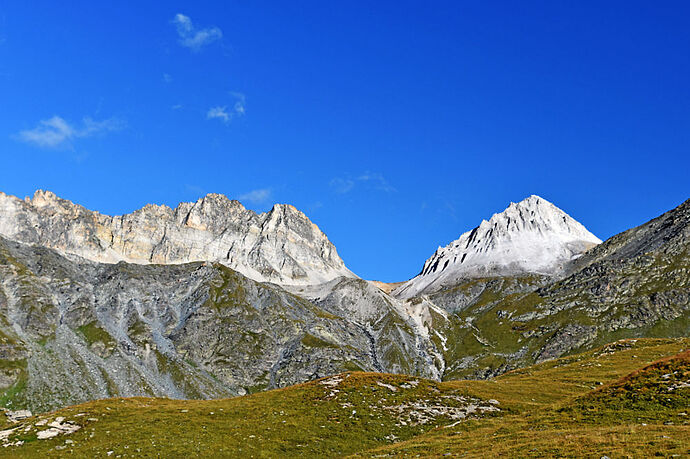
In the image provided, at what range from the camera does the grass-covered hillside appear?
3891 cm

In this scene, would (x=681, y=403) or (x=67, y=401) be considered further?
(x=67, y=401)

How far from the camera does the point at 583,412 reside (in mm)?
47250

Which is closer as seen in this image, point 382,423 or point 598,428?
point 598,428

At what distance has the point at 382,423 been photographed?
57875 mm

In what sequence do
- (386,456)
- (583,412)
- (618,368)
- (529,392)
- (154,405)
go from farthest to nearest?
1. (618,368)
2. (529,392)
3. (154,405)
4. (583,412)
5. (386,456)

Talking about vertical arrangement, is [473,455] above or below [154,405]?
below

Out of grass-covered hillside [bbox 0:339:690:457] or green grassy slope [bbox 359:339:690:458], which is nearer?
green grassy slope [bbox 359:339:690:458]

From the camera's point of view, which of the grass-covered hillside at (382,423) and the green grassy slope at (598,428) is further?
the grass-covered hillside at (382,423)

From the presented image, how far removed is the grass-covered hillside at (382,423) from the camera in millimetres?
38906

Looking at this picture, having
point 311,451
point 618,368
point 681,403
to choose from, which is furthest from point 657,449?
point 618,368

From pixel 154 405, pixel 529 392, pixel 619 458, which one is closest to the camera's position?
pixel 619 458

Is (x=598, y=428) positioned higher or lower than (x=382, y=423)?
lower

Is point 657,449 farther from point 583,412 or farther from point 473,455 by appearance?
point 583,412

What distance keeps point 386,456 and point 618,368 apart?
6280 centimetres
